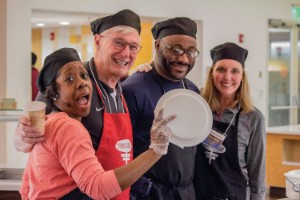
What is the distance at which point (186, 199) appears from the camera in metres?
2.33

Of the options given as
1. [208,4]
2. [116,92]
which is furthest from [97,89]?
[208,4]

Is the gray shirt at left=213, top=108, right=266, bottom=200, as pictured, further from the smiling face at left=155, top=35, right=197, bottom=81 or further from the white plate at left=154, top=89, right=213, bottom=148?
the white plate at left=154, top=89, right=213, bottom=148

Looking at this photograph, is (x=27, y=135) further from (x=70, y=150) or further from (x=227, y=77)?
(x=227, y=77)

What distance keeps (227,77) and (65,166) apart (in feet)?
3.98

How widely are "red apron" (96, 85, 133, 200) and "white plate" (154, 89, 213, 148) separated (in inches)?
7.6

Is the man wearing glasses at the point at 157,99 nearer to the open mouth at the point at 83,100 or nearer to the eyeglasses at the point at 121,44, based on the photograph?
the eyeglasses at the point at 121,44

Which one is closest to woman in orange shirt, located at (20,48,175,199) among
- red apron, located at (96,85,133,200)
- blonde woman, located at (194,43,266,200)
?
red apron, located at (96,85,133,200)

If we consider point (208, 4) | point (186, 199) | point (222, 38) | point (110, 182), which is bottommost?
point (186, 199)

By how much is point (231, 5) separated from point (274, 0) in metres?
1.04

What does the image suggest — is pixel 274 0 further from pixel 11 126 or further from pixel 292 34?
pixel 11 126

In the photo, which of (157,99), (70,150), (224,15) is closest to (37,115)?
(70,150)

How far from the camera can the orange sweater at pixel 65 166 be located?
1.57 m

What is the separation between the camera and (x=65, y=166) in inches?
62.9

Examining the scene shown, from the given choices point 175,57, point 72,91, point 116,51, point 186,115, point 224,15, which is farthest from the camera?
point 224,15
